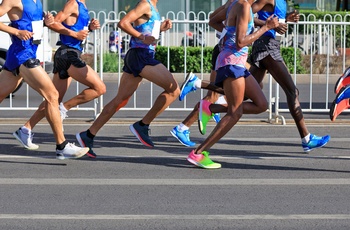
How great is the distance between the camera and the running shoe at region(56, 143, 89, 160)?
30.2ft

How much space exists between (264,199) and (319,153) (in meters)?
2.73

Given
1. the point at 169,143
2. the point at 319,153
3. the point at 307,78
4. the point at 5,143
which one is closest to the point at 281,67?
the point at 319,153

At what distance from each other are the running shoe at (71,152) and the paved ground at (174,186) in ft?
0.33

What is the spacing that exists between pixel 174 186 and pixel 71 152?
146 centimetres

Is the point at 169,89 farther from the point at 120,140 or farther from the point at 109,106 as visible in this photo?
the point at 120,140

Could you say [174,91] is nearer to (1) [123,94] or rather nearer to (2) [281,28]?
(1) [123,94]

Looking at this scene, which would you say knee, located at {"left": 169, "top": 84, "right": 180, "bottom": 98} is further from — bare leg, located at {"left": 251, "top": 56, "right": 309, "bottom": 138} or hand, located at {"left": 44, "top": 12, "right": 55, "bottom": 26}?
hand, located at {"left": 44, "top": 12, "right": 55, "bottom": 26}

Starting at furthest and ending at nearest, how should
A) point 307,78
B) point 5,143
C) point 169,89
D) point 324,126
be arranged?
point 307,78 < point 324,126 < point 5,143 < point 169,89

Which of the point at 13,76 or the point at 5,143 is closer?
the point at 13,76

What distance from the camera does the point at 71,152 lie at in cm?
923

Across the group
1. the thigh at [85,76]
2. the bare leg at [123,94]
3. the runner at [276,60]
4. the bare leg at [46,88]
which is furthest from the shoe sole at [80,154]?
the runner at [276,60]

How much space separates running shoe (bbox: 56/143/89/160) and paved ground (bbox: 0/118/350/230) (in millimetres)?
99

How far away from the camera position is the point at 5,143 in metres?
10.8

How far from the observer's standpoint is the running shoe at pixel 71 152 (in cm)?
922
